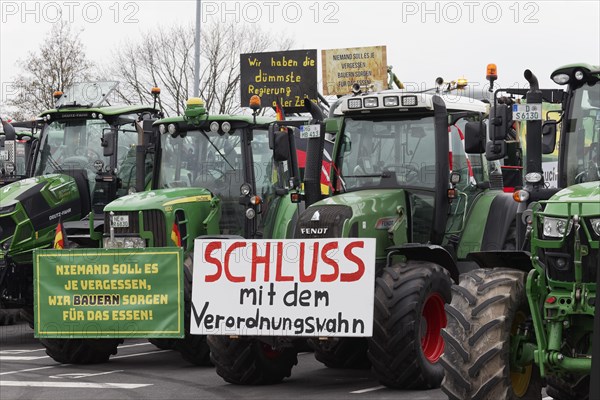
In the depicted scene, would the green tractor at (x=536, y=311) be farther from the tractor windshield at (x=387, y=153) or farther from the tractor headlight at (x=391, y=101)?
the tractor headlight at (x=391, y=101)

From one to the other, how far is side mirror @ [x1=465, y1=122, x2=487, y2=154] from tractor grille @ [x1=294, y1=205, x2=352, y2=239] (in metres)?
1.34

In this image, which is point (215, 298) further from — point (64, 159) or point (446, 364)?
point (64, 159)

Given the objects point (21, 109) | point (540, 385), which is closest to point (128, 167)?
point (540, 385)

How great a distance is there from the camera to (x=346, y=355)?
12953mm

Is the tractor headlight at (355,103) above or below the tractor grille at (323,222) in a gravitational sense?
above

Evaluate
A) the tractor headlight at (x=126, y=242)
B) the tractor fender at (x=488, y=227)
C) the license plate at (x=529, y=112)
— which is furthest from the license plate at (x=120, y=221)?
the license plate at (x=529, y=112)

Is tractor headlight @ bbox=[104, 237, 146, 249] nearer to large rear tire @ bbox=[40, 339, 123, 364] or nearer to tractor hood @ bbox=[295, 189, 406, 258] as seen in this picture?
large rear tire @ bbox=[40, 339, 123, 364]

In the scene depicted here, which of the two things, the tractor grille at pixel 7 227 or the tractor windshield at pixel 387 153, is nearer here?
the tractor windshield at pixel 387 153

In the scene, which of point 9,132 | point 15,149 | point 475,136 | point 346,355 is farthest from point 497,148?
point 9,132

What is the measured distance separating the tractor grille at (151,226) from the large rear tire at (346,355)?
8.40 feet

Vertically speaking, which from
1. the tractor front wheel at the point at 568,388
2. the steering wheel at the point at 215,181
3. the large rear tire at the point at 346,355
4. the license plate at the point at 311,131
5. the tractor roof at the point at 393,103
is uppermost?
the tractor roof at the point at 393,103

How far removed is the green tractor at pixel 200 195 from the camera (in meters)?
14.3

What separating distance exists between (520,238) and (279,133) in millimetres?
3904

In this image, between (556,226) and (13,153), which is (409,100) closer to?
(556,226)
